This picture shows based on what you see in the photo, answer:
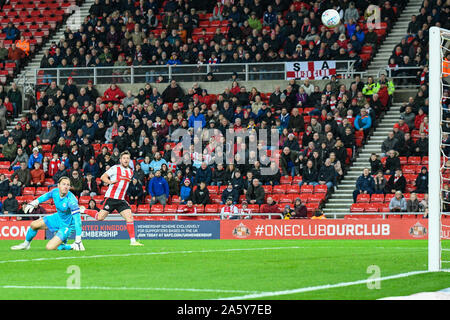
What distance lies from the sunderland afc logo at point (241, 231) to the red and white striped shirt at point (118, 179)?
7.13m

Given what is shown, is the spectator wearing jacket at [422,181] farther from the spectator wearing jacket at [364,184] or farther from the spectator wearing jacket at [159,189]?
the spectator wearing jacket at [159,189]

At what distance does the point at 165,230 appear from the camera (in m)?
27.0

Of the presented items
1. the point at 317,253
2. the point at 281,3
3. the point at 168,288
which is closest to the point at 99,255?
the point at 317,253

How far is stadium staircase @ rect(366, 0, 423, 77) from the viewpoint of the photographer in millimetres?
33778

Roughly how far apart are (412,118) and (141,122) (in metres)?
9.76

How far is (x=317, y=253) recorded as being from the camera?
654 inches

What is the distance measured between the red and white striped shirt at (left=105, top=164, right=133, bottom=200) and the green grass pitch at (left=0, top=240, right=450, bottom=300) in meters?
2.42

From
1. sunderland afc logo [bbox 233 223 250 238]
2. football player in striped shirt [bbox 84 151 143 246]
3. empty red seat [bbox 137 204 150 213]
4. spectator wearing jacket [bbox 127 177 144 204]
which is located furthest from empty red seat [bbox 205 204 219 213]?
football player in striped shirt [bbox 84 151 143 246]

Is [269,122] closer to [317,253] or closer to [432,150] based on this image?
[317,253]

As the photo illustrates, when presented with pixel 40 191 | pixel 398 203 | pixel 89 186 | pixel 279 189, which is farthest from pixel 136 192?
pixel 398 203

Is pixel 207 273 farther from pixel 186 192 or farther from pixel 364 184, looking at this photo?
pixel 186 192

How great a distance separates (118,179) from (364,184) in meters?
10.2

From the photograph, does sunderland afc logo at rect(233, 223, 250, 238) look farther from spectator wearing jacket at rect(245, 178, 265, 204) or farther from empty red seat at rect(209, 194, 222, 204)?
empty red seat at rect(209, 194, 222, 204)
